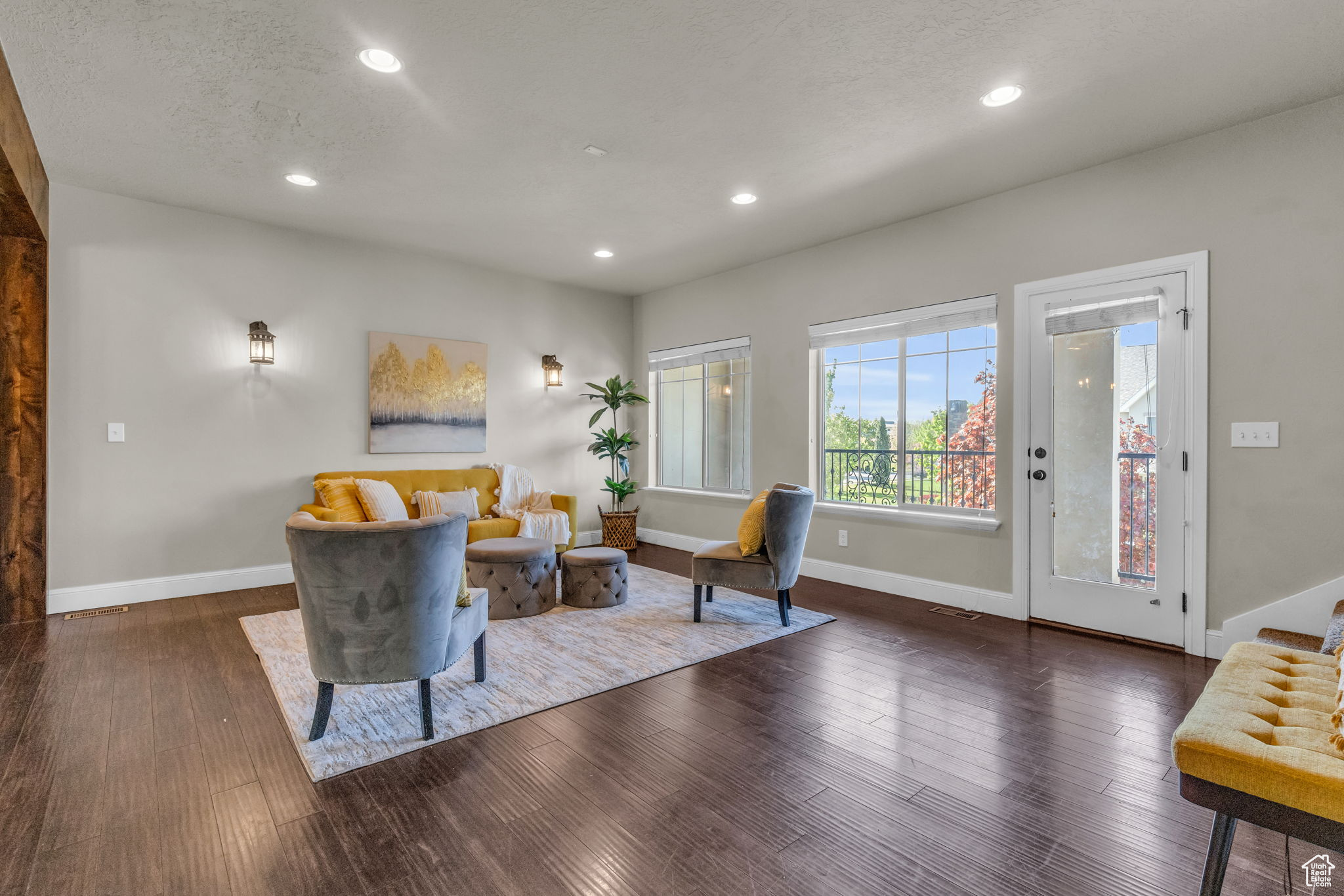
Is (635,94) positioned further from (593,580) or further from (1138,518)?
(1138,518)

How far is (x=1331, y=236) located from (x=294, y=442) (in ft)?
21.3

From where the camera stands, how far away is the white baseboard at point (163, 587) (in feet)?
13.3

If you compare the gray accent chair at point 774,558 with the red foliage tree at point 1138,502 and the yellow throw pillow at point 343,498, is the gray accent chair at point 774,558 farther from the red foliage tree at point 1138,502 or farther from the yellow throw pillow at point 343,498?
the yellow throw pillow at point 343,498

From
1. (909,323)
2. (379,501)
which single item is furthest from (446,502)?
(909,323)

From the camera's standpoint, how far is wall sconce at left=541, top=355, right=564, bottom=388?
20.6 ft

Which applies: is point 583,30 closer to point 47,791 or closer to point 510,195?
point 510,195

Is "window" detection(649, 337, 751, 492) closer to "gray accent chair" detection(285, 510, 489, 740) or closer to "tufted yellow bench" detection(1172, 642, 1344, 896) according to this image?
"gray accent chair" detection(285, 510, 489, 740)

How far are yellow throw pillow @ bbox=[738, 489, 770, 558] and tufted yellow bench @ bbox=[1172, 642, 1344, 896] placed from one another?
2.31 metres

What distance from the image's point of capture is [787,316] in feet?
17.7

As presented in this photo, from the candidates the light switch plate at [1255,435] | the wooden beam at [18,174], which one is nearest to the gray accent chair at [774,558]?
the light switch plate at [1255,435]

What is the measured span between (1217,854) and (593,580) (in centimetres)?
327

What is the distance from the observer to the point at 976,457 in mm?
4258

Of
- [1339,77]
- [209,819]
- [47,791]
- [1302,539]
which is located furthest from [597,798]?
[1339,77]

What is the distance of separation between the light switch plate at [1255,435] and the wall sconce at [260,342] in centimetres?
617
